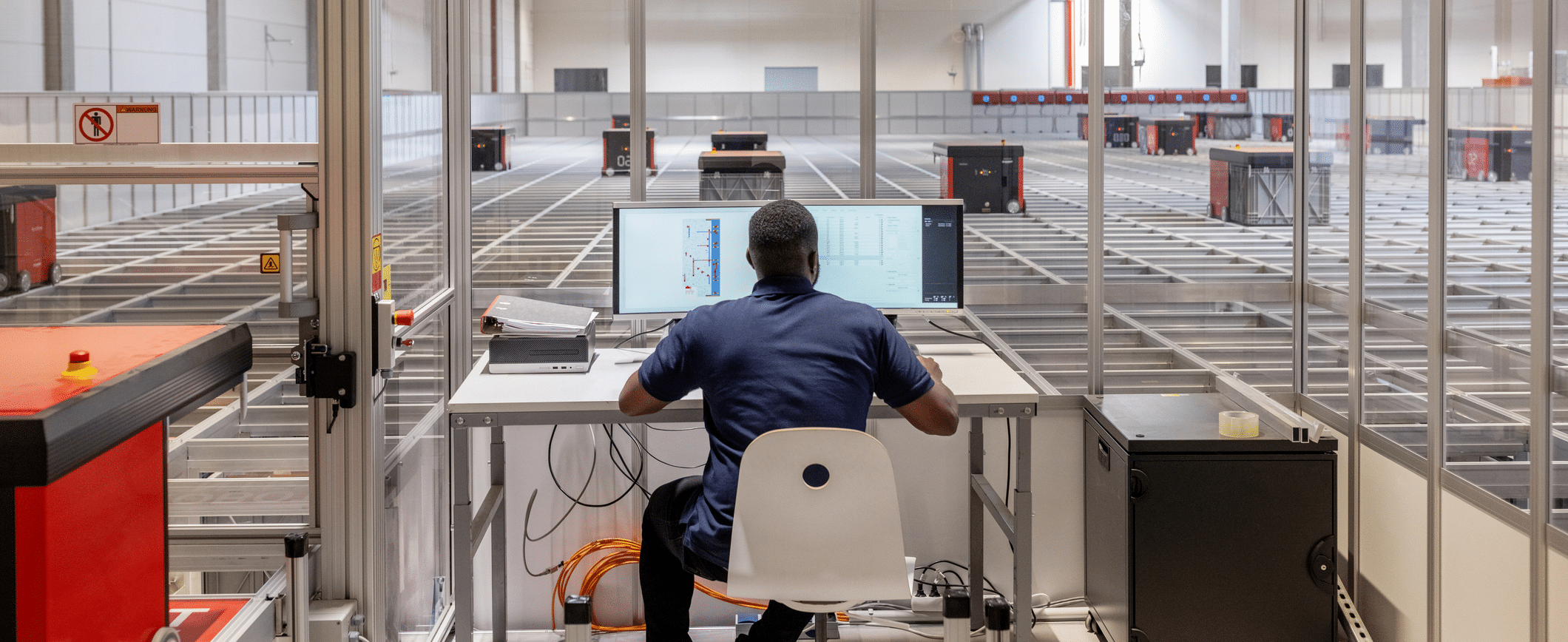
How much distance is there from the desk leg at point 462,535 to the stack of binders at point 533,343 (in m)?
0.29

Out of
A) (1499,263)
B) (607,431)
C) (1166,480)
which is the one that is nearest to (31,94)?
(607,431)

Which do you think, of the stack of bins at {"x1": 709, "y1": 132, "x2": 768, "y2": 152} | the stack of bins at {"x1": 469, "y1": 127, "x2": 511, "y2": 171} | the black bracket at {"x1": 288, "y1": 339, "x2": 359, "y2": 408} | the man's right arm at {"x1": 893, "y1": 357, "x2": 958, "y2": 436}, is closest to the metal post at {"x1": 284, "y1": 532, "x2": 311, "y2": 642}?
the black bracket at {"x1": 288, "y1": 339, "x2": 359, "y2": 408}

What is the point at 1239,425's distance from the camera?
10.00 ft

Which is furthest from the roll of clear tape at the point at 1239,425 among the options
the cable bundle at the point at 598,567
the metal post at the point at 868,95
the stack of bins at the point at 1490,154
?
the cable bundle at the point at 598,567

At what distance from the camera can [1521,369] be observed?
2.57m

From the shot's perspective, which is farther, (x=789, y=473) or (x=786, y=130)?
(x=786, y=130)

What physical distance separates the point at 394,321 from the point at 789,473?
114 cm

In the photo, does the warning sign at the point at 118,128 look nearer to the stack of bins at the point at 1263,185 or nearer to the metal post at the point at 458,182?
the metal post at the point at 458,182

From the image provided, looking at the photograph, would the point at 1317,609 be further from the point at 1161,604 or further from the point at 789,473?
the point at 789,473

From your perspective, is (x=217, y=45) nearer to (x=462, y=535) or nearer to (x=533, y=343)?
(x=533, y=343)

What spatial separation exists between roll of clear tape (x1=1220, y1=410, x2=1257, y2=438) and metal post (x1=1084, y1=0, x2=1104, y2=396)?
61cm

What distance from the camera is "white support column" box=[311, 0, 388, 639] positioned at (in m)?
2.46

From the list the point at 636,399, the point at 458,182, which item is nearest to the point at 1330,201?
the point at 636,399

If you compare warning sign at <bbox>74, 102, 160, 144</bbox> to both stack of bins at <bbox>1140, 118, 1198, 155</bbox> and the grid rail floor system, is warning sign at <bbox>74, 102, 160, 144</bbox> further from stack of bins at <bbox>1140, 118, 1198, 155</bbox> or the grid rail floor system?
stack of bins at <bbox>1140, 118, 1198, 155</bbox>
